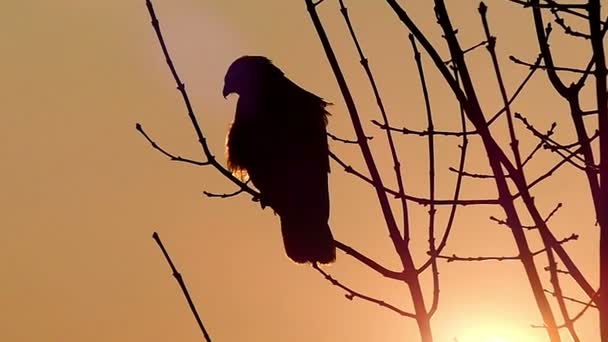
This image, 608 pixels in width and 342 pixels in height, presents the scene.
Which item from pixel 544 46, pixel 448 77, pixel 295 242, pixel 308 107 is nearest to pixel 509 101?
pixel 544 46

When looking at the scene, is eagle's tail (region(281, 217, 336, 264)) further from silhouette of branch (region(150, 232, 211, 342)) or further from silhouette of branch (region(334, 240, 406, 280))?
silhouette of branch (region(150, 232, 211, 342))

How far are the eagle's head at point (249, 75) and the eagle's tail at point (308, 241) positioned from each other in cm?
126

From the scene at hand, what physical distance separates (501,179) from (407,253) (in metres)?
0.46

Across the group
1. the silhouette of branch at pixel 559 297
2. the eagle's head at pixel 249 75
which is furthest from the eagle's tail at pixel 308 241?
the silhouette of branch at pixel 559 297

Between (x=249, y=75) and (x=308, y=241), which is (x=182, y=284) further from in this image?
(x=249, y=75)

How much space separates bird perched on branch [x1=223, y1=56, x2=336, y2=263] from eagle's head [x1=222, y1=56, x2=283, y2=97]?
0.52 ft

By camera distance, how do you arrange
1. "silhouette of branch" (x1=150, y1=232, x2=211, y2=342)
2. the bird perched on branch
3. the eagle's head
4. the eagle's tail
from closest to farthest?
"silhouette of branch" (x1=150, y1=232, x2=211, y2=342)
the eagle's tail
the bird perched on branch
the eagle's head

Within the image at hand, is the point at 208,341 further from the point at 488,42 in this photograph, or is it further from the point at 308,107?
the point at 308,107

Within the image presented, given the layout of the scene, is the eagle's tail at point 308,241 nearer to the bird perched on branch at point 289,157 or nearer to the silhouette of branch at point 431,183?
the bird perched on branch at point 289,157

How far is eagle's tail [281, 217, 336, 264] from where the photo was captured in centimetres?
541

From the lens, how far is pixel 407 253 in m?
3.04

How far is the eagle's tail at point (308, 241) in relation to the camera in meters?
5.41

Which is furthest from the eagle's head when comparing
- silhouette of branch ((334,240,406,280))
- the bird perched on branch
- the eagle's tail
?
silhouette of branch ((334,240,406,280))

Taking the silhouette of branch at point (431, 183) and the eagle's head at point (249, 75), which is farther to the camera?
the eagle's head at point (249, 75)
